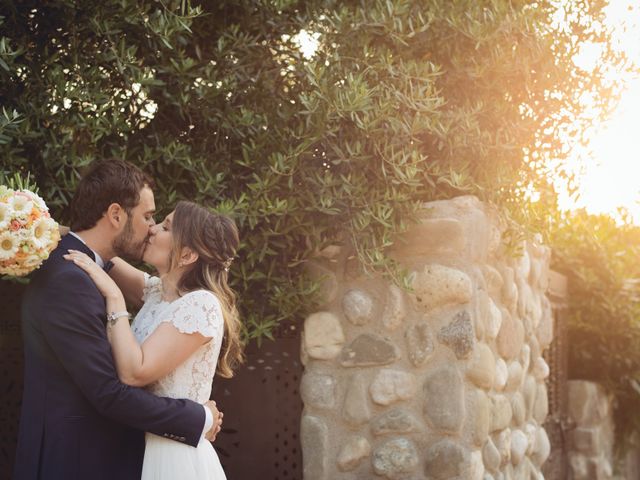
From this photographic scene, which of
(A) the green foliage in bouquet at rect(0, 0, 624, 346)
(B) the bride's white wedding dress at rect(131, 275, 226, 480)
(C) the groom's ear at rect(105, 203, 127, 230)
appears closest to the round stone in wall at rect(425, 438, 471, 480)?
(A) the green foliage in bouquet at rect(0, 0, 624, 346)

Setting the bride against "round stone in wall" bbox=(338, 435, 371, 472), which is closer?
the bride

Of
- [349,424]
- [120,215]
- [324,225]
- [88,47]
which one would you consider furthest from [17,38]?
[349,424]

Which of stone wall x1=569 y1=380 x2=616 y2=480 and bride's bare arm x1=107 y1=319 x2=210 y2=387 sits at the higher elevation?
bride's bare arm x1=107 y1=319 x2=210 y2=387

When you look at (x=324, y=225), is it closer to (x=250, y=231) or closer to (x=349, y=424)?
(x=250, y=231)

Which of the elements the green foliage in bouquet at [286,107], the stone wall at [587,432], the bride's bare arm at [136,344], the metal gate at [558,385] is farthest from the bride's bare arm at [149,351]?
the stone wall at [587,432]

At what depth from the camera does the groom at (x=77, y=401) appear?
10.1 ft

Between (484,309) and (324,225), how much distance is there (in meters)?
1.01

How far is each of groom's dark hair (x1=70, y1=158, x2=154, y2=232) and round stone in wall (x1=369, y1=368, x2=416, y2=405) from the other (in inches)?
70.4

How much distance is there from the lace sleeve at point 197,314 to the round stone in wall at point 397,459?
1.57m

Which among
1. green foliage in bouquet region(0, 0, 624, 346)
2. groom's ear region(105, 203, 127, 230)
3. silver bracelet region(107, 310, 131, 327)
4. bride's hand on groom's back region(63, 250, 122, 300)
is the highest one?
green foliage in bouquet region(0, 0, 624, 346)

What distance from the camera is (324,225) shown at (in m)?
4.55

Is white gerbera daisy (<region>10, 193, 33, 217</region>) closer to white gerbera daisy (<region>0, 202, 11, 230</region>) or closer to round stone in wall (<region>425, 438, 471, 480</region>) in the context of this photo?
white gerbera daisy (<region>0, 202, 11, 230</region>)

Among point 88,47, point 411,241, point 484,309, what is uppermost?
point 88,47

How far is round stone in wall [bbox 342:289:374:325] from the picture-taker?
15.3 ft
